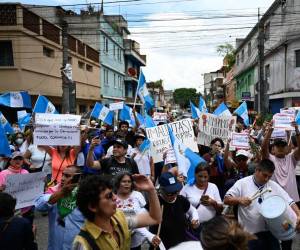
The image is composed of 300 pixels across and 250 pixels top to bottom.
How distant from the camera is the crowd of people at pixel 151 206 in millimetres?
2826

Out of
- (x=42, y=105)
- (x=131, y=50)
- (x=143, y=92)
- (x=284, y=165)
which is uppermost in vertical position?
(x=131, y=50)

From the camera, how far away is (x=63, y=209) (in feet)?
14.1

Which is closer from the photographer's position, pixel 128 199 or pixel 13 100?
pixel 128 199

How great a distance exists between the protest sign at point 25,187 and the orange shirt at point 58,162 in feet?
2.92

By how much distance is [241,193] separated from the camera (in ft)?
15.4

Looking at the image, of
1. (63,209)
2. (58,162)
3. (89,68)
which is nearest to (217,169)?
(58,162)

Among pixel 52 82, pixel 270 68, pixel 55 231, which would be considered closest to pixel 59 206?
pixel 55 231

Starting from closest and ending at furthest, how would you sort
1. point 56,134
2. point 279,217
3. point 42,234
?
point 279,217 < point 56,134 < point 42,234

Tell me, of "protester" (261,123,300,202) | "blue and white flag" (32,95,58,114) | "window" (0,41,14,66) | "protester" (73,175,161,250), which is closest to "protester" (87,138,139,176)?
"protester" (261,123,300,202)

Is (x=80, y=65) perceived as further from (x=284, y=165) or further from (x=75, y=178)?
(x=75, y=178)

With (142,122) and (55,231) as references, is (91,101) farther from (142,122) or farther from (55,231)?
(55,231)

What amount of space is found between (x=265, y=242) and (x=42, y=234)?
160 inches

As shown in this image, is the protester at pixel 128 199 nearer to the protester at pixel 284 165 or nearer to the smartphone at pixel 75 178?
the smartphone at pixel 75 178

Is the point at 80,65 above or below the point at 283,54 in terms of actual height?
below
